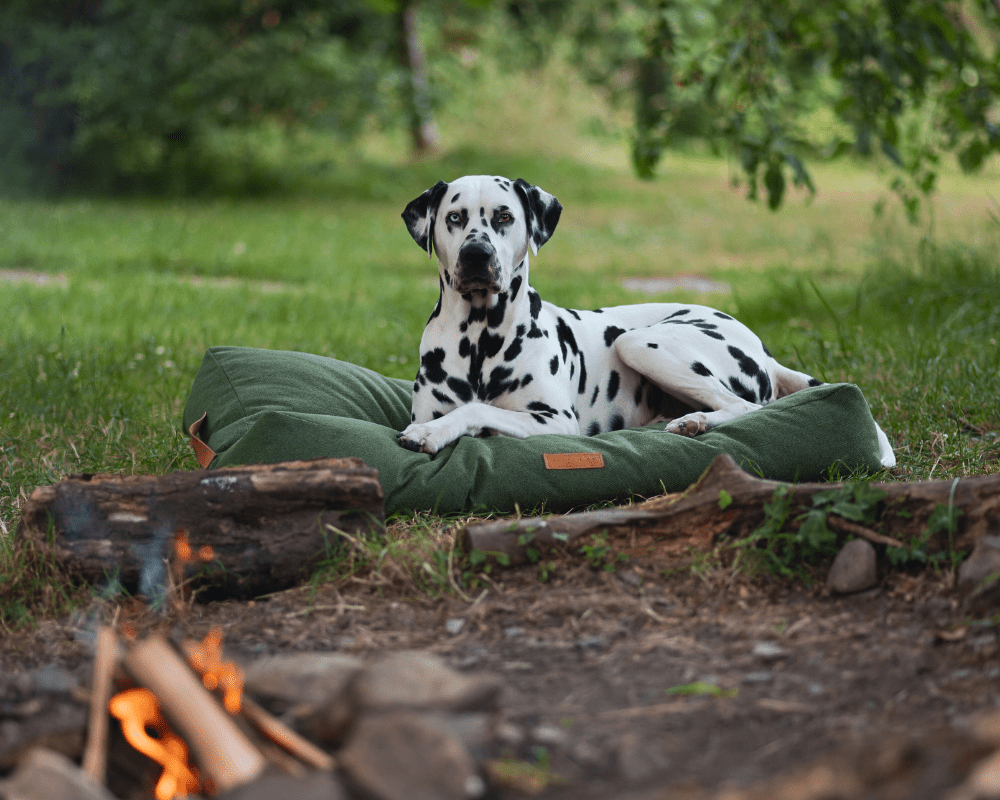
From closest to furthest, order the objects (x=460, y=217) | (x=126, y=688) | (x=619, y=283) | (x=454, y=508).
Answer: (x=126, y=688) → (x=454, y=508) → (x=460, y=217) → (x=619, y=283)

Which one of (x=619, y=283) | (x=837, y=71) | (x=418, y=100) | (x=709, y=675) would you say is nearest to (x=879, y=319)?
(x=837, y=71)

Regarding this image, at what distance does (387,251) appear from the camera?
11242 mm

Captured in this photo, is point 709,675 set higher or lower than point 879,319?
lower

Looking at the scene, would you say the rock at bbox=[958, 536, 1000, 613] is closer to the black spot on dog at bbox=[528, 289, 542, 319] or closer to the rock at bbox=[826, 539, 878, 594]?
the rock at bbox=[826, 539, 878, 594]

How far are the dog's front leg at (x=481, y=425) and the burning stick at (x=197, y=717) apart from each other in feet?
5.97

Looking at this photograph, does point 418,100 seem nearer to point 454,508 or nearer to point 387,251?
point 387,251

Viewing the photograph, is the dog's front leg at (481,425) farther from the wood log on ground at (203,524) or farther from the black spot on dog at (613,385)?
the wood log on ground at (203,524)

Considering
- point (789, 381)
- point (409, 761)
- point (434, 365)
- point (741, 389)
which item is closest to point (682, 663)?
point (409, 761)

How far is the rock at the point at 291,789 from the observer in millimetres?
1555

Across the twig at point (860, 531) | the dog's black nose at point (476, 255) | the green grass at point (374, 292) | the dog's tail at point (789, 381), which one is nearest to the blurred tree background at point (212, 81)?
the green grass at point (374, 292)

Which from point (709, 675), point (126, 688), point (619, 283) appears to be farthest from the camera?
point (619, 283)

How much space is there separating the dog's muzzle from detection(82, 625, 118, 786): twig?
223 centimetres

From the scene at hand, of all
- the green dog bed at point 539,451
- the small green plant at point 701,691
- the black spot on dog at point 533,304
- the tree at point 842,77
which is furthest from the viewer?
the tree at point 842,77

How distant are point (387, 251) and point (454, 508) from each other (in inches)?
322
